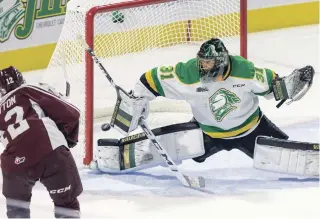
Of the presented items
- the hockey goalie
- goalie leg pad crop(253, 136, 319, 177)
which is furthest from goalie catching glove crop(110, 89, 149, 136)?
goalie leg pad crop(253, 136, 319, 177)

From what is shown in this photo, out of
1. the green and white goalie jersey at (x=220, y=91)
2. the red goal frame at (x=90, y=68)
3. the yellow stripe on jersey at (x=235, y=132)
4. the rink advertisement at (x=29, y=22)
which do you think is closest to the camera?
the green and white goalie jersey at (x=220, y=91)

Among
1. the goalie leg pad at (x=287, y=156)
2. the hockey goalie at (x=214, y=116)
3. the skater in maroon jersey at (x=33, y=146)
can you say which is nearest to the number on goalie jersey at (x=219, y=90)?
the hockey goalie at (x=214, y=116)

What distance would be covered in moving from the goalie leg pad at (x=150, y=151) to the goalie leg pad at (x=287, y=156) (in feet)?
0.87

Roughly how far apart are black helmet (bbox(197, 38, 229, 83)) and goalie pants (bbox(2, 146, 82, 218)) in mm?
781

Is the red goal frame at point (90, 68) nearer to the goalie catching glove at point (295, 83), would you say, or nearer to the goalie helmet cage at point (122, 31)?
the goalie helmet cage at point (122, 31)

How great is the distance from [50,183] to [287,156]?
1.12 metres

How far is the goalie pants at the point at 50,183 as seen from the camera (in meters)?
2.70

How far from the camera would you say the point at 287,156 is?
3432 mm

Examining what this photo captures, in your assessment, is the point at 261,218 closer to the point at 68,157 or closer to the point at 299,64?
the point at 68,157

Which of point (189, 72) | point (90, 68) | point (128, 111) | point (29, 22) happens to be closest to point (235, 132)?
point (189, 72)

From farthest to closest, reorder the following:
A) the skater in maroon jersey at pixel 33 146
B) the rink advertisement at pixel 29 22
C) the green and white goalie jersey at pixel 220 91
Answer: the rink advertisement at pixel 29 22 → the green and white goalie jersey at pixel 220 91 → the skater in maroon jersey at pixel 33 146

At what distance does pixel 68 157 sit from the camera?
8.98 ft

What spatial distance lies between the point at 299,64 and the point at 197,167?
207 cm

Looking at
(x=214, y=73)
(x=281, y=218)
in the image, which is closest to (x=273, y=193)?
(x=281, y=218)
